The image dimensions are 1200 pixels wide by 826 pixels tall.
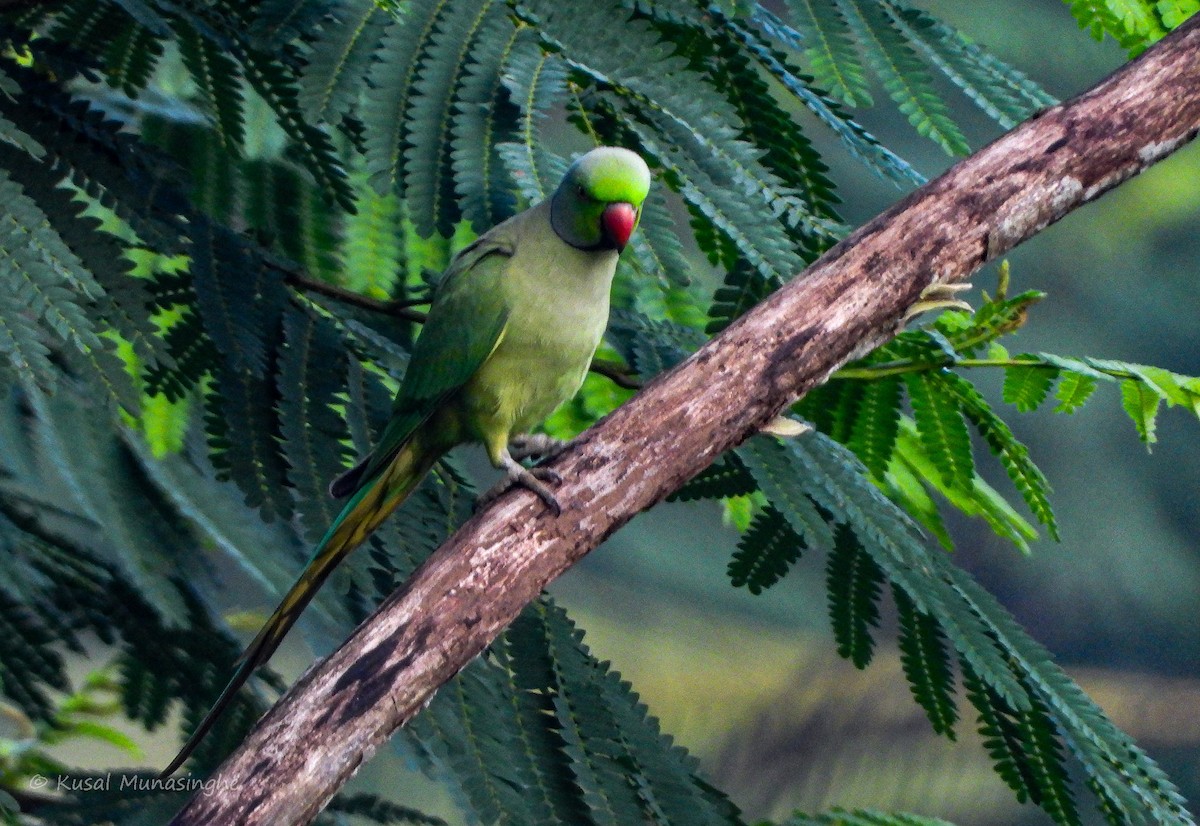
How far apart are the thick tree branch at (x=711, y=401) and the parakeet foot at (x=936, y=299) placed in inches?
0.6

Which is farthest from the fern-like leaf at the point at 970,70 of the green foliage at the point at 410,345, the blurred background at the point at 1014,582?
the blurred background at the point at 1014,582

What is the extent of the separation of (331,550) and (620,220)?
0.74 metres

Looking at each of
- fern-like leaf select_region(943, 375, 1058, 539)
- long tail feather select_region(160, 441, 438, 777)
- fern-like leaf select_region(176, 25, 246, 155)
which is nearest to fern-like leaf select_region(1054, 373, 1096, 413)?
fern-like leaf select_region(943, 375, 1058, 539)

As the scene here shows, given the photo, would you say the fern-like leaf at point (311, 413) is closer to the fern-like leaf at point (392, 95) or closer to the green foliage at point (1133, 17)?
the fern-like leaf at point (392, 95)

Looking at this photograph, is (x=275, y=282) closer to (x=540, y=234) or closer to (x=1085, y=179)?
(x=540, y=234)

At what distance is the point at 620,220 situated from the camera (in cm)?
194

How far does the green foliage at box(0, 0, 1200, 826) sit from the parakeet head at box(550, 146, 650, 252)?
4cm

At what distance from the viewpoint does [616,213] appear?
1937 millimetres

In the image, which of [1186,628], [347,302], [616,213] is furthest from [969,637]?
[1186,628]

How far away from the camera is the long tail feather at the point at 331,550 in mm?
1777

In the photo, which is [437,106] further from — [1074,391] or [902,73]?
[1074,391]

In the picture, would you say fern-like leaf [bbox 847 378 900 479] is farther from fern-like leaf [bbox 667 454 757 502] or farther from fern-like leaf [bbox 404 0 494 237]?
fern-like leaf [bbox 404 0 494 237]

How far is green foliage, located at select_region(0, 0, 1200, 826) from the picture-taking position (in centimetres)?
180

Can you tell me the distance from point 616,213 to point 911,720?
407 cm
